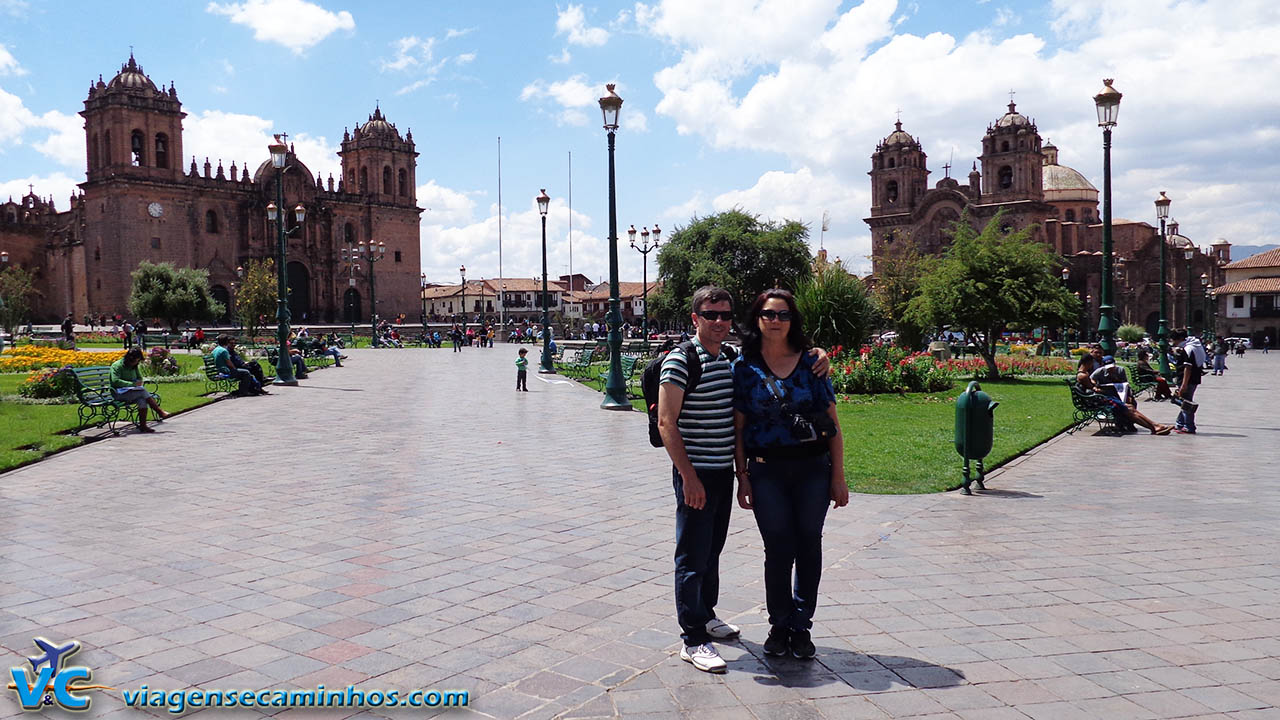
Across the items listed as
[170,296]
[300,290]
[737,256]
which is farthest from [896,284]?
[300,290]

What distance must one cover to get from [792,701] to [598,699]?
0.81 meters

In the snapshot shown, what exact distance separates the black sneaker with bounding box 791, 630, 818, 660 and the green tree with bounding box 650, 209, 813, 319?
161 ft

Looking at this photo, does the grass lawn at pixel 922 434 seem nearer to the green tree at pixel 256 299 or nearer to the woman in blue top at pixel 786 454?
the woman in blue top at pixel 786 454

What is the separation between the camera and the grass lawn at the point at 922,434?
8844mm

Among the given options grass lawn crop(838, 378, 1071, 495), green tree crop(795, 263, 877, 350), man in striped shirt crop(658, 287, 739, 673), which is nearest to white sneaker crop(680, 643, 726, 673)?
man in striped shirt crop(658, 287, 739, 673)

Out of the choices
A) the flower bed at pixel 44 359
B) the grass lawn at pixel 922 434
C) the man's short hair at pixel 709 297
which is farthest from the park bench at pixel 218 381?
the man's short hair at pixel 709 297

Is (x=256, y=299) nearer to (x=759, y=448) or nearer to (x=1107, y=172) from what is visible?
(x=1107, y=172)

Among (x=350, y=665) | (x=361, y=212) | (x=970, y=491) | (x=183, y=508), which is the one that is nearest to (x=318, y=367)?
(x=183, y=508)

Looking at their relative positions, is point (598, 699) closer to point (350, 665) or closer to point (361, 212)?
point (350, 665)

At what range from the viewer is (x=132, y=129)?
5584 centimetres

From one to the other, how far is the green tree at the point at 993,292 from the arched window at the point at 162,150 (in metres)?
52.1

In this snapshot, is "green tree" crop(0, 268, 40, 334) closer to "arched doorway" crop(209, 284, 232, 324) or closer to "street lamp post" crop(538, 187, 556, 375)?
"arched doorway" crop(209, 284, 232, 324)

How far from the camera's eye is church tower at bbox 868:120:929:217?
247 feet

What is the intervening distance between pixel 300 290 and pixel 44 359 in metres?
40.6
